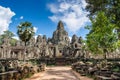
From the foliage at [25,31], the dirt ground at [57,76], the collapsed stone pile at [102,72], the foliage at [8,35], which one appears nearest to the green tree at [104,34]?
the collapsed stone pile at [102,72]

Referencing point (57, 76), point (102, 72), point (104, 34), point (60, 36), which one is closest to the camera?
point (102, 72)

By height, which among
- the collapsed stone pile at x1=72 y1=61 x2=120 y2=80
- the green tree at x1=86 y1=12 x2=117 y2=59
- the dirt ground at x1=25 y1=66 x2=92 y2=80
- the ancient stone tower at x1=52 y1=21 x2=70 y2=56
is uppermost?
the ancient stone tower at x1=52 y1=21 x2=70 y2=56

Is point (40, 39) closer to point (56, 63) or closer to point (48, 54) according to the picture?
point (48, 54)

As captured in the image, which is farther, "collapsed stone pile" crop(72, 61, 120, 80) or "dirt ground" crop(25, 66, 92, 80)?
"dirt ground" crop(25, 66, 92, 80)

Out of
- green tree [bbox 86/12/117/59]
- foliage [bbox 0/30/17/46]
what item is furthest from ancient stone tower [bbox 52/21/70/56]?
green tree [bbox 86/12/117/59]

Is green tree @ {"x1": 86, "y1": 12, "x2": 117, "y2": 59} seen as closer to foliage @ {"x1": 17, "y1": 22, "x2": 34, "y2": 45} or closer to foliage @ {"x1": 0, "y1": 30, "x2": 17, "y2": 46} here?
foliage @ {"x1": 17, "y1": 22, "x2": 34, "y2": 45}

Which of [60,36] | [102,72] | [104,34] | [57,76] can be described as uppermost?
[60,36]

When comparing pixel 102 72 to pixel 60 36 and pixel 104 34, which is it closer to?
pixel 104 34

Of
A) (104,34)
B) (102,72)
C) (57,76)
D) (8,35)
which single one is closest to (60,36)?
(8,35)

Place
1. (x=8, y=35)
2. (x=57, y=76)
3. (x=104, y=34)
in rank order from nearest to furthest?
1. (x=57, y=76)
2. (x=104, y=34)
3. (x=8, y=35)

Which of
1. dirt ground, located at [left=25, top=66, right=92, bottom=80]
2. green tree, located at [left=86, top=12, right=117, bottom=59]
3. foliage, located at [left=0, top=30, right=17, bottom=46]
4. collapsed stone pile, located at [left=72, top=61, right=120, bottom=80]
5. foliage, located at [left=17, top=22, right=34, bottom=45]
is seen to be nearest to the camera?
collapsed stone pile, located at [left=72, top=61, right=120, bottom=80]

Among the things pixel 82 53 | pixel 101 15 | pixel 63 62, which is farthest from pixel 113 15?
pixel 82 53

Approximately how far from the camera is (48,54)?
55.4 m

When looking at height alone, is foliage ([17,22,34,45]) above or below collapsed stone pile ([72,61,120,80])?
above
